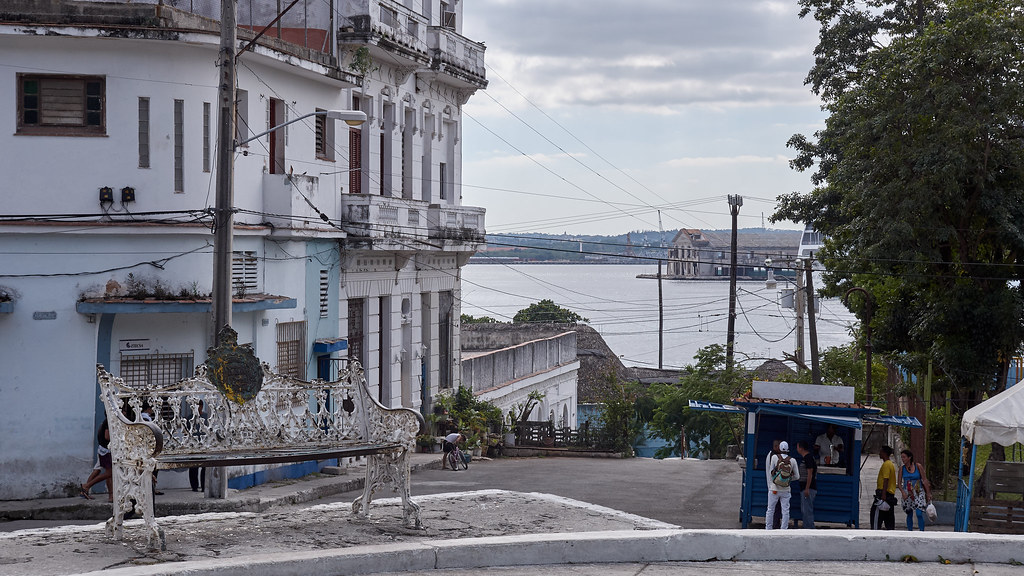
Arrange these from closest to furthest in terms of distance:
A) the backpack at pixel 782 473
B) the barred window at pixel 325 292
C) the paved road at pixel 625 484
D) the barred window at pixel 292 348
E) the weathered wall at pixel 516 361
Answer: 1. the backpack at pixel 782 473
2. the paved road at pixel 625 484
3. the barred window at pixel 292 348
4. the barred window at pixel 325 292
5. the weathered wall at pixel 516 361

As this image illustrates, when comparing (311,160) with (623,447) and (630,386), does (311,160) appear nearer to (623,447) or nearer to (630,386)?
(623,447)

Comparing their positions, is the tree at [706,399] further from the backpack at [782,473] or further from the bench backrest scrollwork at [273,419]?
the bench backrest scrollwork at [273,419]

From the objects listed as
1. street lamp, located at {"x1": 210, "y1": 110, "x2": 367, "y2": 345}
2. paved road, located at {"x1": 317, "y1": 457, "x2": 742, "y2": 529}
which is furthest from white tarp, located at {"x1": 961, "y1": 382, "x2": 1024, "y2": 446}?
street lamp, located at {"x1": 210, "y1": 110, "x2": 367, "y2": 345}

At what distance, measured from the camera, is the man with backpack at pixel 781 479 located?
1483 centimetres

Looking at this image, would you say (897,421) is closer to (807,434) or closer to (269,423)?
(807,434)

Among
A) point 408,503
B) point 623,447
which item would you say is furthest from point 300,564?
point 623,447

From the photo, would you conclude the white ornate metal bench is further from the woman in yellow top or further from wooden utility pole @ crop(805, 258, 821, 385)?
wooden utility pole @ crop(805, 258, 821, 385)

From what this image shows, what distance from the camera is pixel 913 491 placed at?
15500 millimetres

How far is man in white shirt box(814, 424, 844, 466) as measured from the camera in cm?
1644

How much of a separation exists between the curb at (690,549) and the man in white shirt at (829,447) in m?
6.80

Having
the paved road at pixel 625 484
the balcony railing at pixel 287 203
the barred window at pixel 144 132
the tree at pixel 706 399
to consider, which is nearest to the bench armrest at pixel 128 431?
the paved road at pixel 625 484

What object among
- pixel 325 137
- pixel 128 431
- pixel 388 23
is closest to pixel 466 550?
pixel 128 431

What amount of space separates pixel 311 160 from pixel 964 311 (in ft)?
43.4

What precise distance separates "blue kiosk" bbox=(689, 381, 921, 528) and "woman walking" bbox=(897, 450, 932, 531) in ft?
2.09
